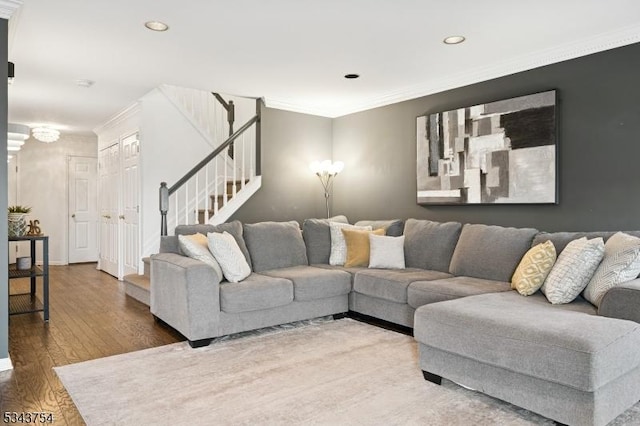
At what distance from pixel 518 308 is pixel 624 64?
225 centimetres

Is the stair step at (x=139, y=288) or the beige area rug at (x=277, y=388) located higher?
the stair step at (x=139, y=288)

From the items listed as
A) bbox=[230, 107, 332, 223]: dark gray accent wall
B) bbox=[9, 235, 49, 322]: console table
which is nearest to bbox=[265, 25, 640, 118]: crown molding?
bbox=[230, 107, 332, 223]: dark gray accent wall

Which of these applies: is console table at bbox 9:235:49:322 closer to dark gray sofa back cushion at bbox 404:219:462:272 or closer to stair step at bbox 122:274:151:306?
stair step at bbox 122:274:151:306

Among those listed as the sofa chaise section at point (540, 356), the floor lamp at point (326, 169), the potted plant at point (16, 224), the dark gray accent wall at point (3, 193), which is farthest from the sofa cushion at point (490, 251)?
the potted plant at point (16, 224)

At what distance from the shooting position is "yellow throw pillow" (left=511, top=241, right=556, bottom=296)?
3.06 meters

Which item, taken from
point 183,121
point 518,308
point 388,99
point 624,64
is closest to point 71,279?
point 183,121

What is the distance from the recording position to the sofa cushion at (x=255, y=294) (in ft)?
11.4

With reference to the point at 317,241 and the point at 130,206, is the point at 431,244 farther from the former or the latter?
the point at 130,206

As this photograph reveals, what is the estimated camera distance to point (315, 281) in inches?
156

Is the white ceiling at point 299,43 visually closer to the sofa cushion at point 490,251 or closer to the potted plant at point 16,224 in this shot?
the potted plant at point 16,224

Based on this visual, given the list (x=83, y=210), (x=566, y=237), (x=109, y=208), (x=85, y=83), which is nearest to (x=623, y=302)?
(x=566, y=237)

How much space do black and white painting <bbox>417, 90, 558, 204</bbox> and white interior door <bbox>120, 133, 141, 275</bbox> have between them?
3.67 m

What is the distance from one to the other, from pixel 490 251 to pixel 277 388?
7.03 ft

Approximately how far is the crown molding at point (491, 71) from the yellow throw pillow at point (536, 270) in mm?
1713
